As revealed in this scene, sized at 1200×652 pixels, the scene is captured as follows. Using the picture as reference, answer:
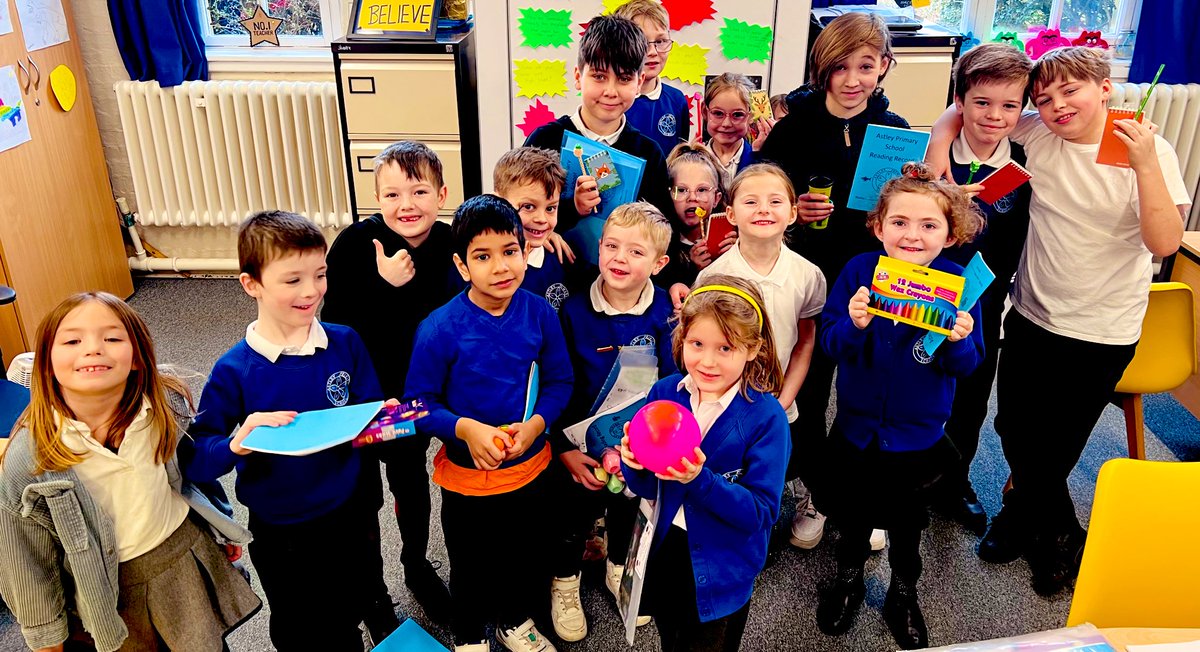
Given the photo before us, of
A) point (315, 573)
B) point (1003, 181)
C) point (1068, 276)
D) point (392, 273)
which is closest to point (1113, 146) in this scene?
point (1003, 181)

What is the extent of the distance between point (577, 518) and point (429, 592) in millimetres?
451

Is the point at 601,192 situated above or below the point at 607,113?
below

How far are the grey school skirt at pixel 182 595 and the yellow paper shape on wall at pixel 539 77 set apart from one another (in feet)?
7.46

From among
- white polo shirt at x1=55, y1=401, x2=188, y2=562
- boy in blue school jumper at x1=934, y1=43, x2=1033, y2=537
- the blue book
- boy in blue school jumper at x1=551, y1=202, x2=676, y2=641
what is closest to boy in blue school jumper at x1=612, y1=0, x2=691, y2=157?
the blue book

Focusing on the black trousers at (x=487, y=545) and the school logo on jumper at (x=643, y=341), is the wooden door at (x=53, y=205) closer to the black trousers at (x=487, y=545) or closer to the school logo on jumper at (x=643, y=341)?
the black trousers at (x=487, y=545)

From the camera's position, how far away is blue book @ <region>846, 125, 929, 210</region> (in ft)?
7.14

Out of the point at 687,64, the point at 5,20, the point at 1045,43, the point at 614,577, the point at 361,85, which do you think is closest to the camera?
the point at 614,577

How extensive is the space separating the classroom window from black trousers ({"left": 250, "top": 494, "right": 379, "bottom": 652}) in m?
3.18

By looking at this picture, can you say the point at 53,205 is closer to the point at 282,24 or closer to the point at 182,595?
the point at 282,24

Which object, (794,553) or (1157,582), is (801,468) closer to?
(794,553)

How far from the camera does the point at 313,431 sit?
5.21ft

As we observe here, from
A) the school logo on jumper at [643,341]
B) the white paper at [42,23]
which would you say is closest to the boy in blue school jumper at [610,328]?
the school logo on jumper at [643,341]

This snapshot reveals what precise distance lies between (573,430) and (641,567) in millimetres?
386

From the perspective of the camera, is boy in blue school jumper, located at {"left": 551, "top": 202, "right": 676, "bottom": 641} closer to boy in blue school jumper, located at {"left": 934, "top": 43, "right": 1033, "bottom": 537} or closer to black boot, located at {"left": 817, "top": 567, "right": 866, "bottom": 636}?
black boot, located at {"left": 817, "top": 567, "right": 866, "bottom": 636}
